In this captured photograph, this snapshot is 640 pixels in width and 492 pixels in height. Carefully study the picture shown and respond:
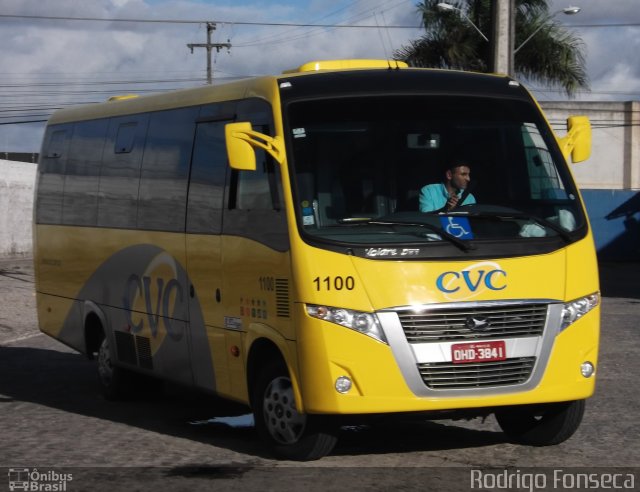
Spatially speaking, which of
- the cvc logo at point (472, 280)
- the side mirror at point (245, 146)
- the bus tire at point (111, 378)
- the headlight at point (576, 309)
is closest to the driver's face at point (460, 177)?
the cvc logo at point (472, 280)

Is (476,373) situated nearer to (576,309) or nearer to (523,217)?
(576,309)

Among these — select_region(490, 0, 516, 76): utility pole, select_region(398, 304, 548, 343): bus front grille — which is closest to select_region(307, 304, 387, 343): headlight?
select_region(398, 304, 548, 343): bus front grille

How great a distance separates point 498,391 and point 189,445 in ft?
8.26

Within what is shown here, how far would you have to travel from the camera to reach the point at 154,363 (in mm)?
11852

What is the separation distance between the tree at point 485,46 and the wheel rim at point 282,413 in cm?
3457

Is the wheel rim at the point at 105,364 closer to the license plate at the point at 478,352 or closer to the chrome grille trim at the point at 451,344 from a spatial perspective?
the chrome grille trim at the point at 451,344

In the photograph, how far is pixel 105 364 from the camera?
43.9 ft

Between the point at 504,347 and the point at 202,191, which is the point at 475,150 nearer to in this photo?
the point at 504,347

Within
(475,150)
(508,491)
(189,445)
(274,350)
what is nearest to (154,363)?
(189,445)

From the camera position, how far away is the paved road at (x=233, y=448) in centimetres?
852

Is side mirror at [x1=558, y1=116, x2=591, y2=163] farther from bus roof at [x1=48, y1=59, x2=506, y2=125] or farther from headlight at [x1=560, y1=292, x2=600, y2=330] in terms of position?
headlight at [x1=560, y1=292, x2=600, y2=330]

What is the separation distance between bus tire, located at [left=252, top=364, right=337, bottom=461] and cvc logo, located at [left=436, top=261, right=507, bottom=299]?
1.19 meters

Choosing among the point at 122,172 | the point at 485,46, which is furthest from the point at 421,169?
the point at 485,46

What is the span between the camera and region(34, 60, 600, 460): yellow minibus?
872 centimetres
